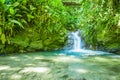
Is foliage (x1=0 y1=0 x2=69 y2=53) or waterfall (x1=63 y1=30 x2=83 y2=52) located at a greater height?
foliage (x1=0 y1=0 x2=69 y2=53)

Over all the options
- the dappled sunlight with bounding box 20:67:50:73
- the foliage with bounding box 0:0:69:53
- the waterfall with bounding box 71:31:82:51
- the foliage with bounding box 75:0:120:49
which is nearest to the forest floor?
the dappled sunlight with bounding box 20:67:50:73

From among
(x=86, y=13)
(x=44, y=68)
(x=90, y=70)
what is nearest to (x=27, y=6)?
(x=86, y=13)

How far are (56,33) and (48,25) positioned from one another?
45 cm

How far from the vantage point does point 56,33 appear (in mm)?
8648

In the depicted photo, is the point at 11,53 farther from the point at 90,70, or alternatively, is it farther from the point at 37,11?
the point at 90,70

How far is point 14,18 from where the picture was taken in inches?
305

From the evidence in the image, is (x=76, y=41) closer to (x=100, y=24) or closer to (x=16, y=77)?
(x=100, y=24)

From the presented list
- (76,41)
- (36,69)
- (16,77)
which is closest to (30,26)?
(76,41)

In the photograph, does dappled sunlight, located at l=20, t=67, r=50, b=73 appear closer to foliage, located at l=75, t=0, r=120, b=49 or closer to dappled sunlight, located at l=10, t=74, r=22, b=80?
dappled sunlight, located at l=10, t=74, r=22, b=80

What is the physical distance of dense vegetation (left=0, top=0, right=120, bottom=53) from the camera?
24.5ft

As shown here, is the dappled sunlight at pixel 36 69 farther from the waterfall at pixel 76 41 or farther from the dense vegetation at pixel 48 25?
the waterfall at pixel 76 41

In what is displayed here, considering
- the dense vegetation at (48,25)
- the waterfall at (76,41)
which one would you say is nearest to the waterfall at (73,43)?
the waterfall at (76,41)

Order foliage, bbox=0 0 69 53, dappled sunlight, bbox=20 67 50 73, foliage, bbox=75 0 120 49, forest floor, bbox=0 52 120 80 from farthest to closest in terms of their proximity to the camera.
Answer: foliage, bbox=75 0 120 49
foliage, bbox=0 0 69 53
dappled sunlight, bbox=20 67 50 73
forest floor, bbox=0 52 120 80

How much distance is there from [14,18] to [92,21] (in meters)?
3.05
